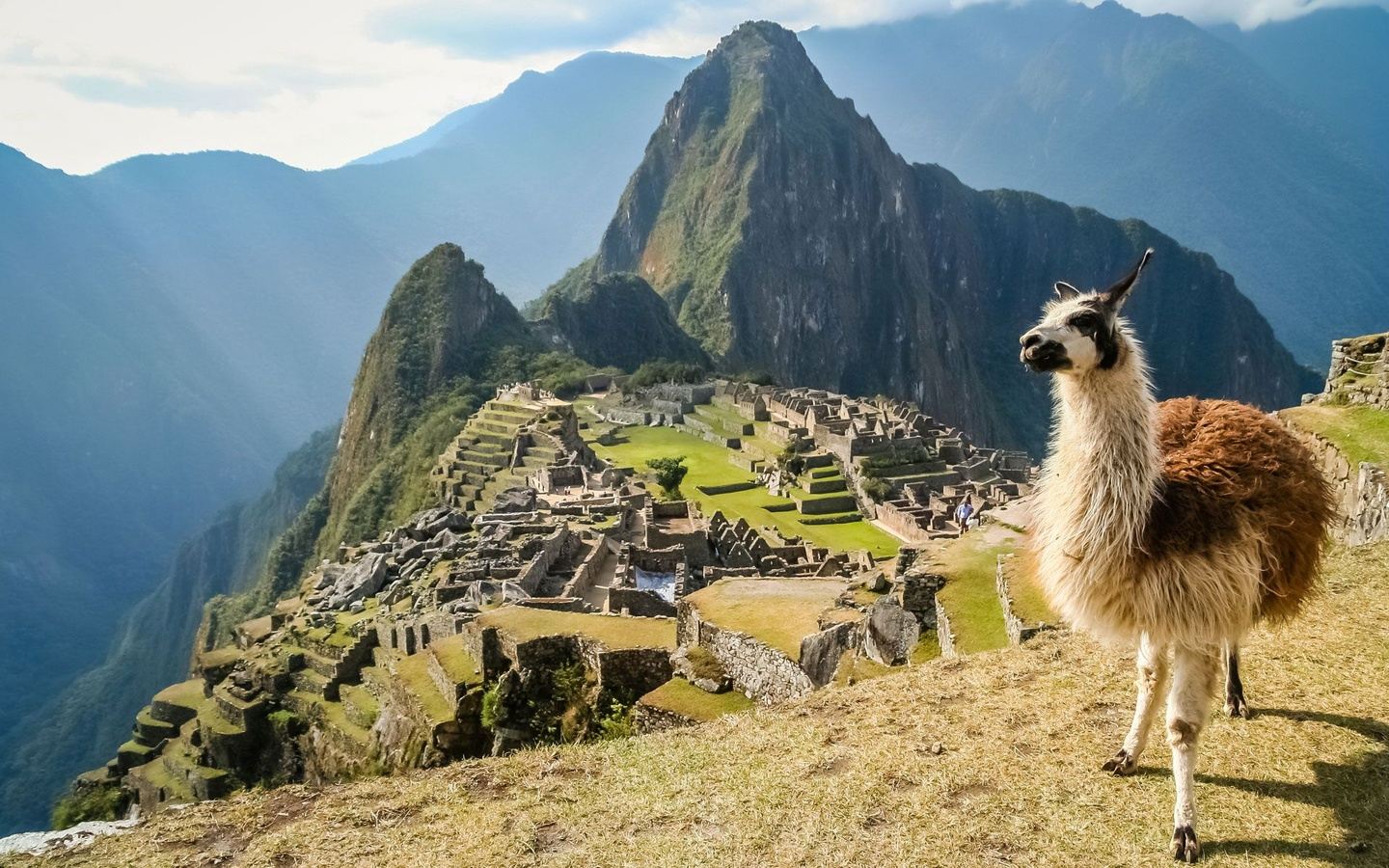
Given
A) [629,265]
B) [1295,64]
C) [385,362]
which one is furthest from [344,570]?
[1295,64]

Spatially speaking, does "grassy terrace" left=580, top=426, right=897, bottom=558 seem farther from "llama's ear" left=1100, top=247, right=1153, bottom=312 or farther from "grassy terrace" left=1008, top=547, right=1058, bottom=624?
"llama's ear" left=1100, top=247, right=1153, bottom=312

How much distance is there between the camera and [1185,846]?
137 inches

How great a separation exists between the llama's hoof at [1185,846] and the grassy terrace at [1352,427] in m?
6.75

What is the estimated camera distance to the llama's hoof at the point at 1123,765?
13.4ft

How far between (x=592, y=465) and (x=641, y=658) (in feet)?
92.2

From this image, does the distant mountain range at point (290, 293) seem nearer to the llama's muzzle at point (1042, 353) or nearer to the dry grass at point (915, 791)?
the dry grass at point (915, 791)

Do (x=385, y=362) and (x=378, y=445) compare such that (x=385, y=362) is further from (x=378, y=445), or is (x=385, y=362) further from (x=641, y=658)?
(x=641, y=658)

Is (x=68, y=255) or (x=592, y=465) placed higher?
(x=68, y=255)

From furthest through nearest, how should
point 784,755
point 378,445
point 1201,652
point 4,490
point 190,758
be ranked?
point 4,490
point 378,445
point 190,758
point 784,755
point 1201,652

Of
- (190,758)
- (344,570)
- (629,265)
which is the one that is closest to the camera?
(190,758)

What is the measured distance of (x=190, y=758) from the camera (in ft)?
53.6

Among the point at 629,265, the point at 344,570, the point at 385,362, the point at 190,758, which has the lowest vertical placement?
the point at 190,758

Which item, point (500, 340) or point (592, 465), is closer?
point (592, 465)

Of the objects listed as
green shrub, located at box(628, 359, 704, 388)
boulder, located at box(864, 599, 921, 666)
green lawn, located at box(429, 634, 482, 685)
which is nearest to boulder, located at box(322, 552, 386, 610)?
green lawn, located at box(429, 634, 482, 685)
